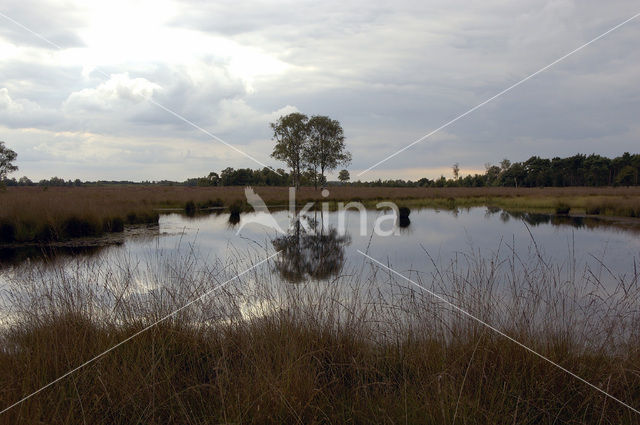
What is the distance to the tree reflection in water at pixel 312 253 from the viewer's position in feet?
22.5

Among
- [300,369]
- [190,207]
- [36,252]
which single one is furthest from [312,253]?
[190,207]

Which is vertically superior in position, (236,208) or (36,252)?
(236,208)

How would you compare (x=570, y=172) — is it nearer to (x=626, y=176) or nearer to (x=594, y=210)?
(x=626, y=176)

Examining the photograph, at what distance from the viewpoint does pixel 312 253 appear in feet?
34.1

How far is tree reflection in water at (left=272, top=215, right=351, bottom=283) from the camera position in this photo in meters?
6.84

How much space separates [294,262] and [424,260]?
134 inches

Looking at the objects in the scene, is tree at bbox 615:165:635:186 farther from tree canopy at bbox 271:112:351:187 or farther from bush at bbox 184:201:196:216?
bush at bbox 184:201:196:216

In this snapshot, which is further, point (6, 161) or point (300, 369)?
point (6, 161)

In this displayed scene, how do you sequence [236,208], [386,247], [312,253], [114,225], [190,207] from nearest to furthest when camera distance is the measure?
[312,253] → [386,247] → [114,225] → [236,208] → [190,207]

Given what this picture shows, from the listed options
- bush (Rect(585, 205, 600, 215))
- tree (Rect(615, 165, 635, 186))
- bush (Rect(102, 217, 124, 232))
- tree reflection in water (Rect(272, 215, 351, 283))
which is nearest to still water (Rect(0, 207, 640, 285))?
tree reflection in water (Rect(272, 215, 351, 283))

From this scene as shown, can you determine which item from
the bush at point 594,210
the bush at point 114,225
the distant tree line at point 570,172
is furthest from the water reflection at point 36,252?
the distant tree line at point 570,172

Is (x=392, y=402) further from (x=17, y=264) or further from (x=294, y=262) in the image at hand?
(x=17, y=264)

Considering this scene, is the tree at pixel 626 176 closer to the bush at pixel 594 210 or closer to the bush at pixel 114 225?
the bush at pixel 594 210

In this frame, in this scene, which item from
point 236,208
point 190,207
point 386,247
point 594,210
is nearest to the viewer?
point 386,247
